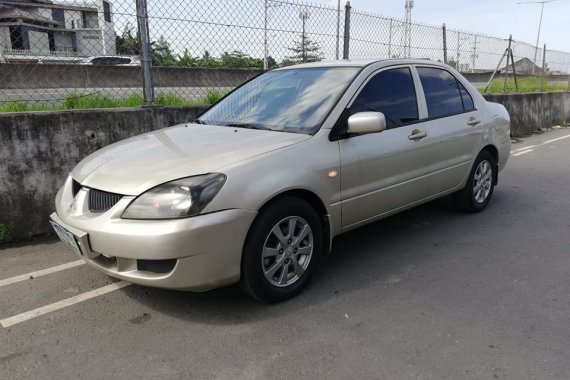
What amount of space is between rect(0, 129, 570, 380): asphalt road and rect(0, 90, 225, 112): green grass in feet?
4.97

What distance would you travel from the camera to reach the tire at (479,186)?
5.16 meters

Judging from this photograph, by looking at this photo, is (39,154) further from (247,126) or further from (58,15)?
(247,126)

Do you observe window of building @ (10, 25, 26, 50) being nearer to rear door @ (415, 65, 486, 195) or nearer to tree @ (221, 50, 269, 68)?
tree @ (221, 50, 269, 68)

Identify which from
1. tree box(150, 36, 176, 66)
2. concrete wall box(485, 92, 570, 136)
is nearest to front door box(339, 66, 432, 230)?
tree box(150, 36, 176, 66)

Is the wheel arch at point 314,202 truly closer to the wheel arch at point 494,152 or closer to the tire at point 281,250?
the tire at point 281,250

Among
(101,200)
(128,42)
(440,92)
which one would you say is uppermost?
(128,42)

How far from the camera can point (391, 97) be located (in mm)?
4156

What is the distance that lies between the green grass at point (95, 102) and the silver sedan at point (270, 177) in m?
1.76

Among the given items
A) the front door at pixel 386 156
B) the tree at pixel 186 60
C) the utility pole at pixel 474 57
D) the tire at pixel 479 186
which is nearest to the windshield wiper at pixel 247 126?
the front door at pixel 386 156

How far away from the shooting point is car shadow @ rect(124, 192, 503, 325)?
10.6ft

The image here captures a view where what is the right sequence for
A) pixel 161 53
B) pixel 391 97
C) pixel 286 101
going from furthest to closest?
pixel 161 53 < pixel 391 97 < pixel 286 101

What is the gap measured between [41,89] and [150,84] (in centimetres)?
146

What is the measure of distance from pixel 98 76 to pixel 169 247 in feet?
15.3

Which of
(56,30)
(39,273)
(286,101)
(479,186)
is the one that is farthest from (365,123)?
(56,30)
